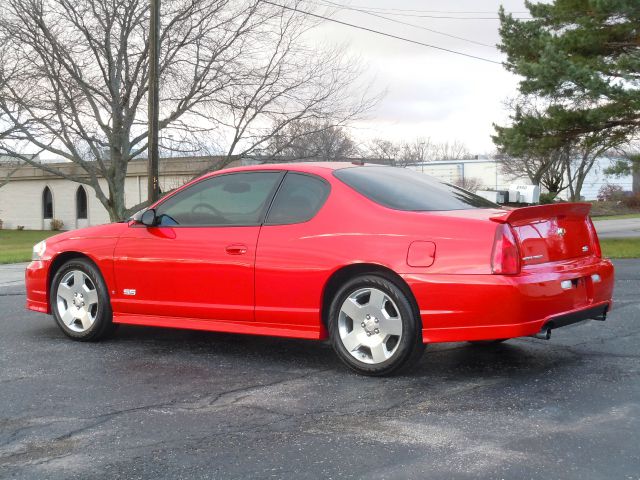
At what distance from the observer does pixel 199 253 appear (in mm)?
6363

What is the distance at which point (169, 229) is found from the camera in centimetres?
665

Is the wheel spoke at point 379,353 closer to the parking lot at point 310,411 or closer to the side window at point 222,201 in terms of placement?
the parking lot at point 310,411

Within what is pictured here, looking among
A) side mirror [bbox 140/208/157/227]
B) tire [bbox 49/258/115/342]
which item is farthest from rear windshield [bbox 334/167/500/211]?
tire [bbox 49/258/115/342]

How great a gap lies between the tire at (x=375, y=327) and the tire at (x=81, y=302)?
89.7 inches

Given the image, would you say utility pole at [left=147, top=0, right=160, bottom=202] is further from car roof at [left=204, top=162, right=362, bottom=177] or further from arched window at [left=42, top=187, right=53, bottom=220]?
arched window at [left=42, top=187, right=53, bottom=220]

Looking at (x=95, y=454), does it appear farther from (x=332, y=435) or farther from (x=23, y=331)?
(x=23, y=331)

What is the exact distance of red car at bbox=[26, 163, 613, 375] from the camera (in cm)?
532

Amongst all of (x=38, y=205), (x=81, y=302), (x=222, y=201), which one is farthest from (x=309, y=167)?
(x=38, y=205)

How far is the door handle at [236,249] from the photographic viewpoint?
6152 mm

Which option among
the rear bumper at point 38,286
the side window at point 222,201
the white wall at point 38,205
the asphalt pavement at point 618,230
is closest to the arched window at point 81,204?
the white wall at point 38,205

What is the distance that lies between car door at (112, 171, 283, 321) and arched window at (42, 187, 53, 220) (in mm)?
56740

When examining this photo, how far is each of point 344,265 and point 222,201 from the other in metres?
1.34

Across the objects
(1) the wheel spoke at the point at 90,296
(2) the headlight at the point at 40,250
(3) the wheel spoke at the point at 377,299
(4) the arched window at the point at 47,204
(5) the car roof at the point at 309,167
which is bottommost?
(1) the wheel spoke at the point at 90,296

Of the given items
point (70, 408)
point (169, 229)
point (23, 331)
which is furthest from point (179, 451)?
point (23, 331)
